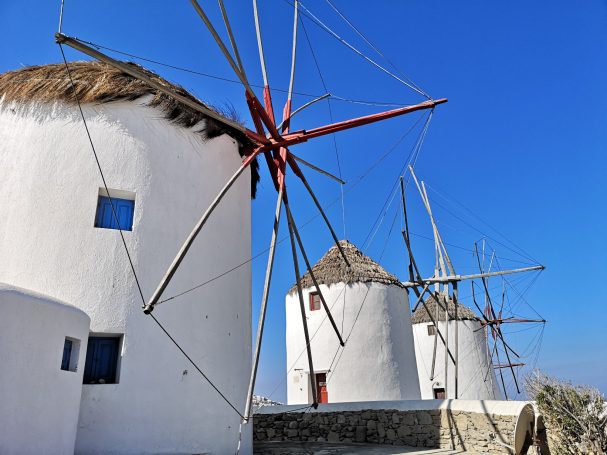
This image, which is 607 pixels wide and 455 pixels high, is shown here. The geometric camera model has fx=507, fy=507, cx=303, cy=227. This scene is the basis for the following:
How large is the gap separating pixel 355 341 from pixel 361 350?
0.32 m

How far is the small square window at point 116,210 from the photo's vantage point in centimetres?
805

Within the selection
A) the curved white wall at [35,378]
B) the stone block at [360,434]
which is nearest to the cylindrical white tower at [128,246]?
the curved white wall at [35,378]

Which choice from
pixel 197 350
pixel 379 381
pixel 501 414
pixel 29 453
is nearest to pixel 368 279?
pixel 379 381

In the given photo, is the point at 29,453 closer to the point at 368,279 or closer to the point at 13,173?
the point at 13,173

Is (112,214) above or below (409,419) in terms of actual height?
above

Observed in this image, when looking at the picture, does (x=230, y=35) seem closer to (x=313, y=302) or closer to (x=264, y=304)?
(x=264, y=304)

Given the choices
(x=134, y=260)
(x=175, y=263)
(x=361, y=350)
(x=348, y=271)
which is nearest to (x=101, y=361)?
(x=134, y=260)

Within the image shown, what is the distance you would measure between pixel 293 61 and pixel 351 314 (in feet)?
28.5

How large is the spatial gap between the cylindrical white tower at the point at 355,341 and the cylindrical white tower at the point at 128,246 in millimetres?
6787

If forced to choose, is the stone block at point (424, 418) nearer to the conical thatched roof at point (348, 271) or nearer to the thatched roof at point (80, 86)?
the conical thatched roof at point (348, 271)

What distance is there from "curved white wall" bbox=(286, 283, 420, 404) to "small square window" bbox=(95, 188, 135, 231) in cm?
920

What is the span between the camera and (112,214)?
812 cm

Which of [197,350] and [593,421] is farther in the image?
[197,350]

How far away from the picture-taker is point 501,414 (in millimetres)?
8898
